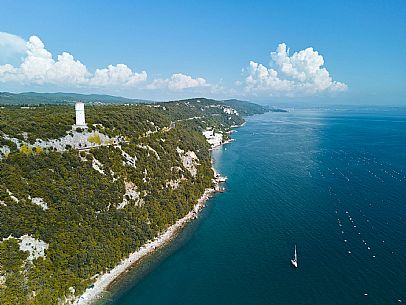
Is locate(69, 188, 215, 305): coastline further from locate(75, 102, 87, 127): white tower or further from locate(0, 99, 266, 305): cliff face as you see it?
locate(75, 102, 87, 127): white tower

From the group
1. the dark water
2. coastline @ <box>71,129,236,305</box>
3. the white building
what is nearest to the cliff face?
coastline @ <box>71,129,236,305</box>

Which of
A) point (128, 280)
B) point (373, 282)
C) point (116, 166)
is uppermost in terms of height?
point (116, 166)

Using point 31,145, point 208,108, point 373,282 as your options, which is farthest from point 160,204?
point 208,108

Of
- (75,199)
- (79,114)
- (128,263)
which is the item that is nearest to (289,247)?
(128,263)

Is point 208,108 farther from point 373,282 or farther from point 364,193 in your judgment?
point 373,282

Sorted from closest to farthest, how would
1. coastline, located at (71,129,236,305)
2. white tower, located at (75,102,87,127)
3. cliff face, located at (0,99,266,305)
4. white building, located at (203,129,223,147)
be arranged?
1. cliff face, located at (0,99,266,305)
2. coastline, located at (71,129,236,305)
3. white tower, located at (75,102,87,127)
4. white building, located at (203,129,223,147)

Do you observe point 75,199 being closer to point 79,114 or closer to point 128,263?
point 128,263

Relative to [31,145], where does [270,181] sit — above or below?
below
